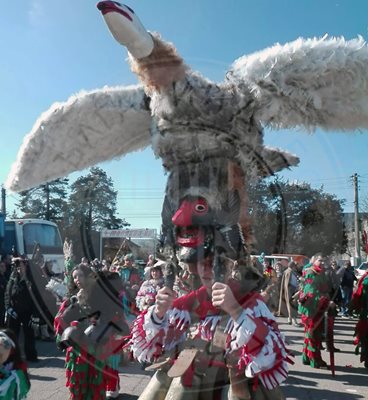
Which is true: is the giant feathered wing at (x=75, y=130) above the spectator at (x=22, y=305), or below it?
above

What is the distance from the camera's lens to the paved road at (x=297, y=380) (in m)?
5.48

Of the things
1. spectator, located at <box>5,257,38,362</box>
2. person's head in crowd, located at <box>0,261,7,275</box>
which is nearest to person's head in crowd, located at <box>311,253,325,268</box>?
spectator, located at <box>5,257,38,362</box>

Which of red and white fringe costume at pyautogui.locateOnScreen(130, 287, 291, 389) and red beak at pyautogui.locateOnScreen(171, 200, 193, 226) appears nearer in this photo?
red beak at pyautogui.locateOnScreen(171, 200, 193, 226)

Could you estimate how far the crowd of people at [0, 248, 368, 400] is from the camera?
6.70ft

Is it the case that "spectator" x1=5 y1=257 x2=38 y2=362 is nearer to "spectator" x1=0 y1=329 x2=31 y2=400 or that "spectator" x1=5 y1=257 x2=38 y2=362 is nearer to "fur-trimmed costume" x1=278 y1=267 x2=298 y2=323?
"spectator" x1=0 y1=329 x2=31 y2=400

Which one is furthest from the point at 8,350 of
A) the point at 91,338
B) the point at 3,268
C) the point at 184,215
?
the point at 3,268

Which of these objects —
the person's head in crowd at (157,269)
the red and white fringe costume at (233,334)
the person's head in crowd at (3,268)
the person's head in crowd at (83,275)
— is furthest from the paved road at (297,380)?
the red and white fringe costume at (233,334)

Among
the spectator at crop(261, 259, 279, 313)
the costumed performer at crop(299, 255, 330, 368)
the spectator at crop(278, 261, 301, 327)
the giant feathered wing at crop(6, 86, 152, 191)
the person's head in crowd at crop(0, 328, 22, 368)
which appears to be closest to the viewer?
the giant feathered wing at crop(6, 86, 152, 191)

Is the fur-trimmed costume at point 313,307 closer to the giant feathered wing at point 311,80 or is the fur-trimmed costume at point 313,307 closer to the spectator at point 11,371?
the spectator at point 11,371

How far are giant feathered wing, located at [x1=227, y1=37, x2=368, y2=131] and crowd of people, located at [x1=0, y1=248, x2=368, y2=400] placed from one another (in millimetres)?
681

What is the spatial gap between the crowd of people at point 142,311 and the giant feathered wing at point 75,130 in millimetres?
614

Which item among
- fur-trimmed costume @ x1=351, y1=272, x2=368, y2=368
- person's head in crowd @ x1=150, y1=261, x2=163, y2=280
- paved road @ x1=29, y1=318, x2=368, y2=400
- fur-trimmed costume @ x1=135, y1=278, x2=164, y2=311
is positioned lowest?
paved road @ x1=29, y1=318, x2=368, y2=400

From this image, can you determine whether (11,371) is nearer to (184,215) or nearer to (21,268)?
(184,215)

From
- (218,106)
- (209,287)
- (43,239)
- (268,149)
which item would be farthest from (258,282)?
(43,239)
